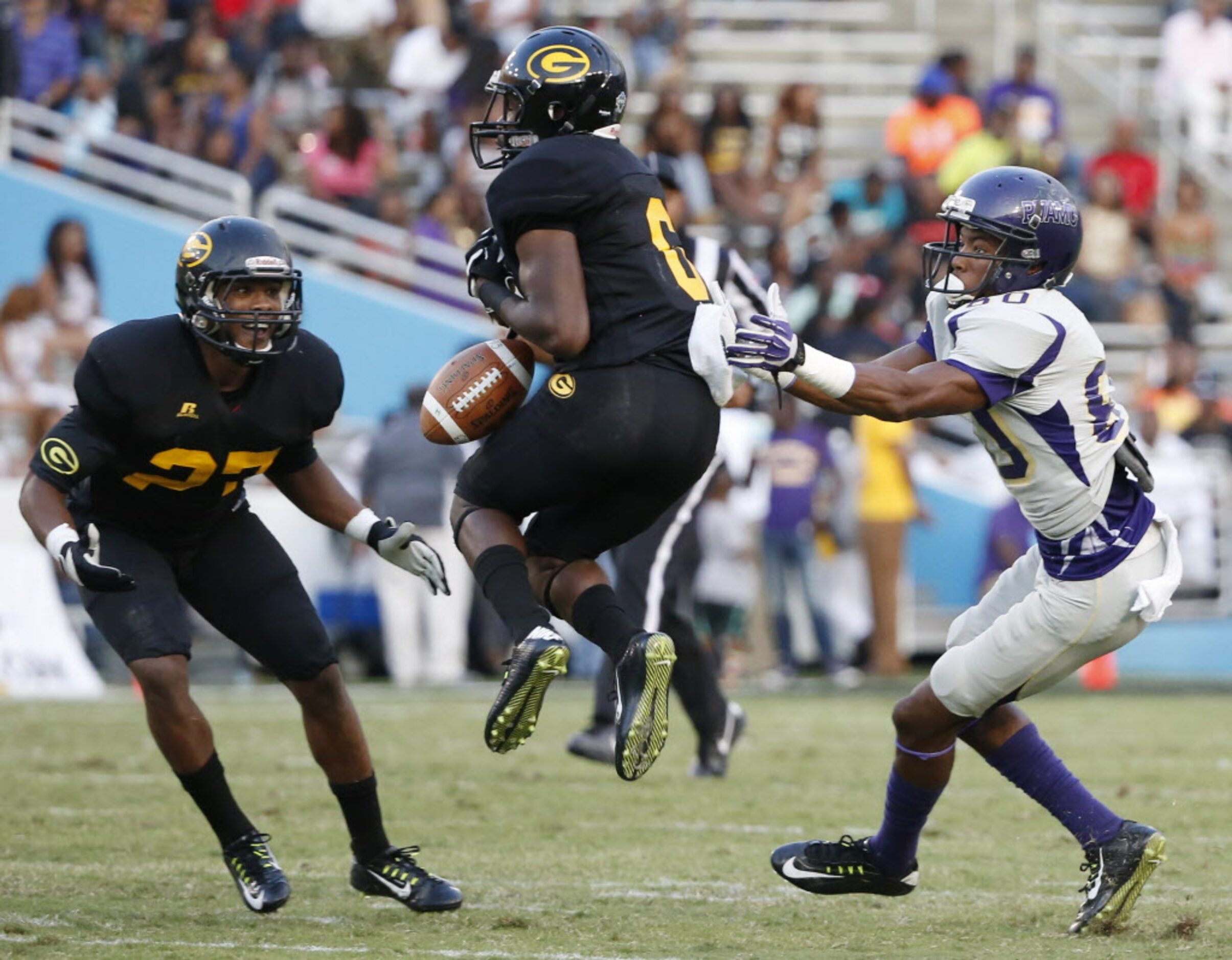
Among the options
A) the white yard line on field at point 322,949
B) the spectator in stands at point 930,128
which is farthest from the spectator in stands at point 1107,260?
the white yard line on field at point 322,949

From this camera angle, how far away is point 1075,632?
4750 mm

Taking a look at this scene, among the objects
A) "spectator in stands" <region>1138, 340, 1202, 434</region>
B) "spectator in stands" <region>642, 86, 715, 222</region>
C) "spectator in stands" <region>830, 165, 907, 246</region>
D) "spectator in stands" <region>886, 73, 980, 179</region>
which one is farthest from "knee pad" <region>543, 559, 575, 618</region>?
"spectator in stands" <region>886, 73, 980, 179</region>

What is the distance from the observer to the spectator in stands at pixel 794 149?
14828 mm

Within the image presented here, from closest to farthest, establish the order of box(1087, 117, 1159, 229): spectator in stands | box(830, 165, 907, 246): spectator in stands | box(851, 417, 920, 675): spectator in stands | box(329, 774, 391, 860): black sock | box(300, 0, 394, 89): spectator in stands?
box(329, 774, 391, 860): black sock → box(851, 417, 920, 675): spectator in stands → box(830, 165, 907, 246): spectator in stands → box(300, 0, 394, 89): spectator in stands → box(1087, 117, 1159, 229): spectator in stands

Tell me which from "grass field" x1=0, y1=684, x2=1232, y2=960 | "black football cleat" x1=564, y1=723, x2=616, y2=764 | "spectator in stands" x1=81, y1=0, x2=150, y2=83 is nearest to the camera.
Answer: "grass field" x1=0, y1=684, x2=1232, y2=960

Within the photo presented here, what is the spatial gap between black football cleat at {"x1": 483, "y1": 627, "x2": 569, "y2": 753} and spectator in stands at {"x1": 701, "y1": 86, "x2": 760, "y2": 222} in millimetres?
10175

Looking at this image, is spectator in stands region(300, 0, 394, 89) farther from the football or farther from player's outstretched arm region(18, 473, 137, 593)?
player's outstretched arm region(18, 473, 137, 593)

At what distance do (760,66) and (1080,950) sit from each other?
1296cm

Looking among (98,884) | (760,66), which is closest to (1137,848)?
(98,884)

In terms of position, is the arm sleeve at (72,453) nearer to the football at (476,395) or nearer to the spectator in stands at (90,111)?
the football at (476,395)

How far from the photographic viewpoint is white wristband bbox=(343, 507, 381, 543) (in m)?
5.26

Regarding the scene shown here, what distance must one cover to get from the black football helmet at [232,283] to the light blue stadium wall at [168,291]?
27.3ft

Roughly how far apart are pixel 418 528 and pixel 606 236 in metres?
7.07

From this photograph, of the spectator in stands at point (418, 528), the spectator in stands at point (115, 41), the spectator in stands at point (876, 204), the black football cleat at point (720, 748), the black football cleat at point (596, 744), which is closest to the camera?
the black football cleat at point (720, 748)
